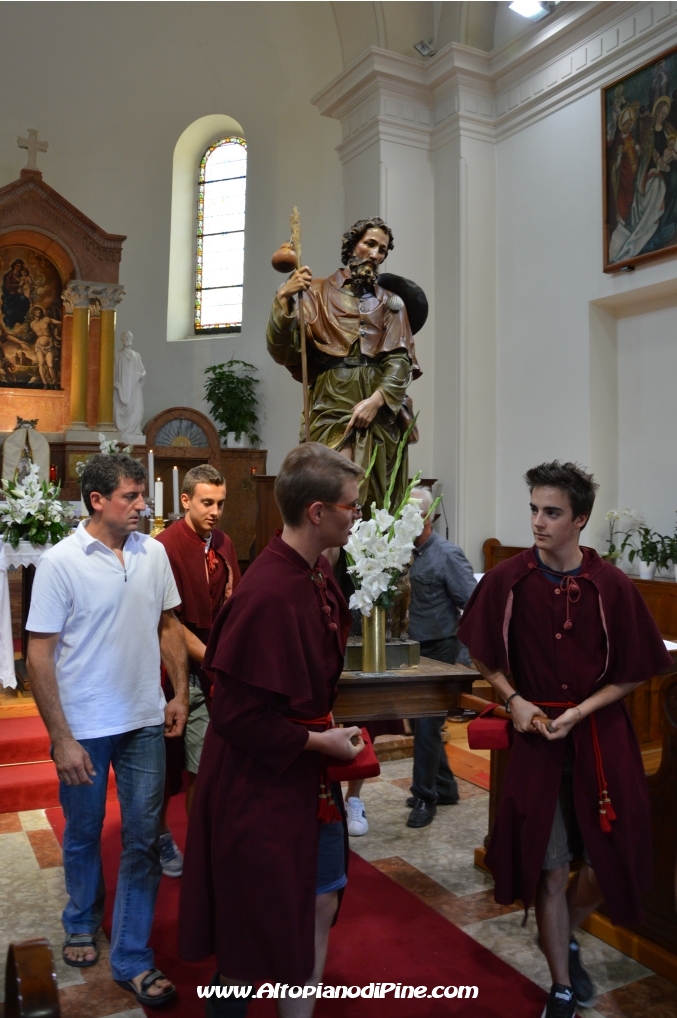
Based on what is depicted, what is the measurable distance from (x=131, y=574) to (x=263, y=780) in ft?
3.85

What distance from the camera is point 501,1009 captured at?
2857mm

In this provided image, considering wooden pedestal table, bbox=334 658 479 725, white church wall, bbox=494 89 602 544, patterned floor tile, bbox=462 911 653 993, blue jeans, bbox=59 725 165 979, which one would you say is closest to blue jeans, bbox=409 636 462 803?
patterned floor tile, bbox=462 911 653 993

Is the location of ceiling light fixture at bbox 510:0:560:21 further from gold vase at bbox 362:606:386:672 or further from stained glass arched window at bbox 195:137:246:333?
gold vase at bbox 362:606:386:672

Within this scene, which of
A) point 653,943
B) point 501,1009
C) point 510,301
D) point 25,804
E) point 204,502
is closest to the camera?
point 501,1009

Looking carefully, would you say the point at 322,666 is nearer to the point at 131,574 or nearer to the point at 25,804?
the point at 131,574

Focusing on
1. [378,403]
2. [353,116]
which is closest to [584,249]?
[353,116]

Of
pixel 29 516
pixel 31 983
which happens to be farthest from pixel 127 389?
pixel 31 983

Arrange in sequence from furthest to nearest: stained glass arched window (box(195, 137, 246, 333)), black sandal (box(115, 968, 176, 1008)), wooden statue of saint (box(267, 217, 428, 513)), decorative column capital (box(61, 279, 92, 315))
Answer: stained glass arched window (box(195, 137, 246, 333)) < decorative column capital (box(61, 279, 92, 315)) < wooden statue of saint (box(267, 217, 428, 513)) < black sandal (box(115, 968, 176, 1008))

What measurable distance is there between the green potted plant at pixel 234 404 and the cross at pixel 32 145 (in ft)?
13.3

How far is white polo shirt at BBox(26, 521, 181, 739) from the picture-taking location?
2.89m

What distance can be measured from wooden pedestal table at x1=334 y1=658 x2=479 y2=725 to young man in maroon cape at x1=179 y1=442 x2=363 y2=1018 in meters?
0.76

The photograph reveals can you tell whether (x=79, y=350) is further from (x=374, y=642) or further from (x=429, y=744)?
(x=374, y=642)

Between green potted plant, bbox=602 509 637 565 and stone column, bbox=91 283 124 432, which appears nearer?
green potted plant, bbox=602 509 637 565

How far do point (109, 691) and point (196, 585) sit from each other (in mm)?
906
